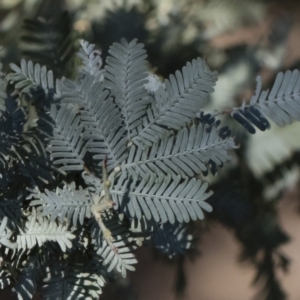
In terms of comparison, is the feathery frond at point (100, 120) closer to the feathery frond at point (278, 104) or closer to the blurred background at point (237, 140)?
the feathery frond at point (278, 104)

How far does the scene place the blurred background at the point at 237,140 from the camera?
2.35 ft

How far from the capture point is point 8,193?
46 cm

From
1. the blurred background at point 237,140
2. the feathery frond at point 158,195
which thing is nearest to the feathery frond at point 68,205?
the feathery frond at point 158,195

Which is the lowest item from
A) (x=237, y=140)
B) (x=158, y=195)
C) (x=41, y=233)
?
(x=41, y=233)

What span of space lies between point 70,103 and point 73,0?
378 mm

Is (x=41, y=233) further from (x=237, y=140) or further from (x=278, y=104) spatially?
(x=237, y=140)

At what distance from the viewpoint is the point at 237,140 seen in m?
0.70

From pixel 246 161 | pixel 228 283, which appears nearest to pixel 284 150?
pixel 246 161

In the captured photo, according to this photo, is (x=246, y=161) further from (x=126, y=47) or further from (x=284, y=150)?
(x=126, y=47)

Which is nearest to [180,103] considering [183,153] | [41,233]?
[183,153]

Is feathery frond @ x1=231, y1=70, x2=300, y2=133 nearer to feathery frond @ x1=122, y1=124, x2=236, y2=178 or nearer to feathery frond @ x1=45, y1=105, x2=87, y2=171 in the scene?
feathery frond @ x1=122, y1=124, x2=236, y2=178

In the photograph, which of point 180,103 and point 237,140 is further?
point 237,140

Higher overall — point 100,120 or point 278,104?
point 278,104

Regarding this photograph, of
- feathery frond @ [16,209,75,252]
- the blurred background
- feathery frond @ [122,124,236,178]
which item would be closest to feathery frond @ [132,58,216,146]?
feathery frond @ [122,124,236,178]
